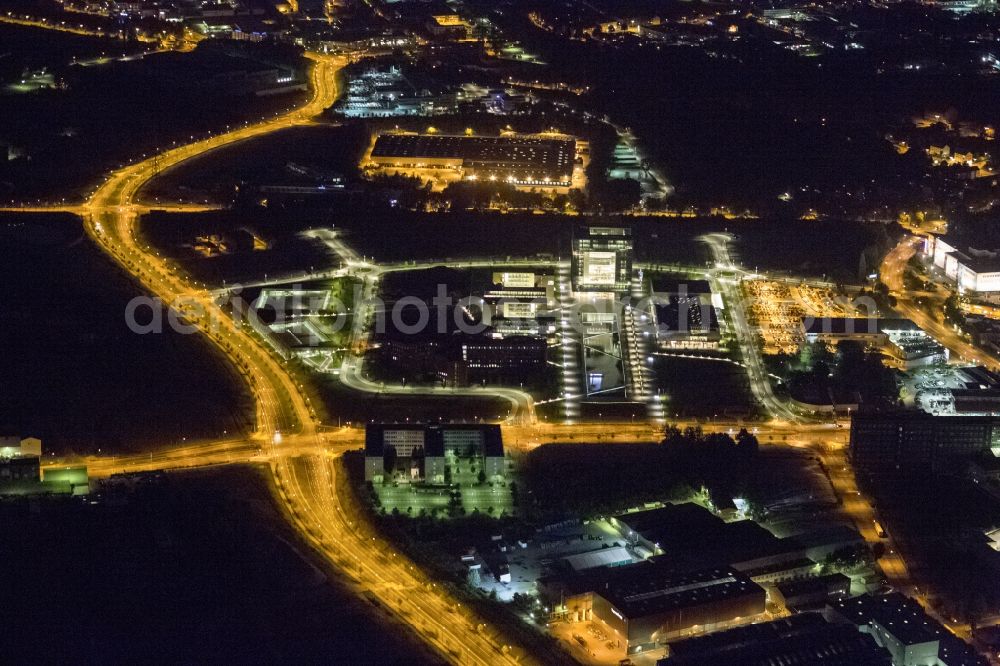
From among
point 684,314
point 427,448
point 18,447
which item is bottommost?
point 18,447

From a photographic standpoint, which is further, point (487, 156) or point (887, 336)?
point (487, 156)

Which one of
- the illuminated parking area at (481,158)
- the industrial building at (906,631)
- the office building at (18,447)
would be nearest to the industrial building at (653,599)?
the industrial building at (906,631)

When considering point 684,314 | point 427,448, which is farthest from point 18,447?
point 684,314

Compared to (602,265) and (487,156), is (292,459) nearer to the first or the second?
(602,265)

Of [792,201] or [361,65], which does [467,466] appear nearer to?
[792,201]

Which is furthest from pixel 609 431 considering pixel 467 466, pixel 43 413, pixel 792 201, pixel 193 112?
pixel 193 112

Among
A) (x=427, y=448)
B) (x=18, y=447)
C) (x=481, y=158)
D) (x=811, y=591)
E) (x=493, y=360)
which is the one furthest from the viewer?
(x=481, y=158)

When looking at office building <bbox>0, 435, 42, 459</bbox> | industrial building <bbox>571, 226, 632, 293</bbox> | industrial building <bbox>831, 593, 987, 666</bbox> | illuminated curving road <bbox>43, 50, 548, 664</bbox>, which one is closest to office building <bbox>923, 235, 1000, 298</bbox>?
industrial building <bbox>571, 226, 632, 293</bbox>
